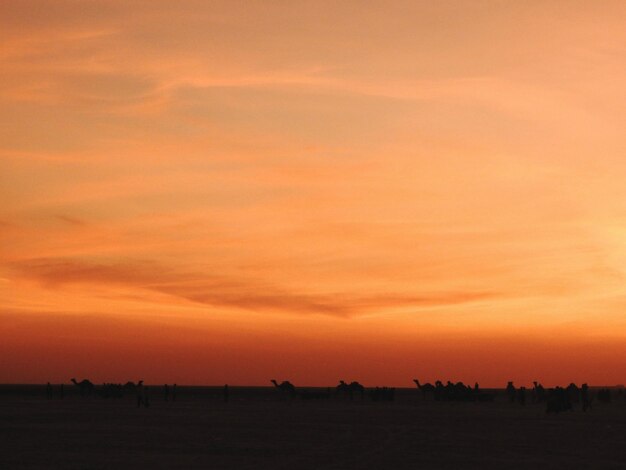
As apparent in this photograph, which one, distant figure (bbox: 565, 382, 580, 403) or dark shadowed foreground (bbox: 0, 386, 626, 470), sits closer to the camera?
dark shadowed foreground (bbox: 0, 386, 626, 470)

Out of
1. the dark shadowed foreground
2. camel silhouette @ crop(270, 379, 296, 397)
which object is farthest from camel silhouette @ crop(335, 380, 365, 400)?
the dark shadowed foreground

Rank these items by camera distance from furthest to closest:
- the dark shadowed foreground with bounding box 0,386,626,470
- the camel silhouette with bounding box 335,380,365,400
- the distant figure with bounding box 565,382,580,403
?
the camel silhouette with bounding box 335,380,365,400 → the distant figure with bounding box 565,382,580,403 → the dark shadowed foreground with bounding box 0,386,626,470

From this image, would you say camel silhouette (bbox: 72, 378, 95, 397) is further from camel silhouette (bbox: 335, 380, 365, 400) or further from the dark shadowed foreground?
the dark shadowed foreground

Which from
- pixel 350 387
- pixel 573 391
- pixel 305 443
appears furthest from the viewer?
pixel 350 387

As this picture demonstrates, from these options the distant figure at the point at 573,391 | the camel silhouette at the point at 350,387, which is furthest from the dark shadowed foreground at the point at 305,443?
the camel silhouette at the point at 350,387

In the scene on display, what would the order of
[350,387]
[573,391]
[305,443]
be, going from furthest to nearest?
[350,387] < [573,391] < [305,443]

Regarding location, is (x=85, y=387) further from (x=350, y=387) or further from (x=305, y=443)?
(x=305, y=443)

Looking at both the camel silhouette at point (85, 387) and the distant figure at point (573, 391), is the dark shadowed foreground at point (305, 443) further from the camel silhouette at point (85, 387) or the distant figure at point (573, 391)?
the camel silhouette at point (85, 387)

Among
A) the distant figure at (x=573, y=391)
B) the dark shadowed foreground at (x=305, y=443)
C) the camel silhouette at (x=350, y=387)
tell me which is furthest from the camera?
the camel silhouette at (x=350, y=387)

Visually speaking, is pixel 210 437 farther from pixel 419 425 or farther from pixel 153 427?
pixel 419 425

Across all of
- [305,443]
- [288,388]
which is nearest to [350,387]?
[288,388]

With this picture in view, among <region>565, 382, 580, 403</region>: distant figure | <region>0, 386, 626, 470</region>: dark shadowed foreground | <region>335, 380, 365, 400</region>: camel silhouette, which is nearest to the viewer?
<region>0, 386, 626, 470</region>: dark shadowed foreground

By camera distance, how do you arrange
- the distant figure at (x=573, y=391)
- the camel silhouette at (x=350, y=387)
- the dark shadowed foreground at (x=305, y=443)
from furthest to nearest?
the camel silhouette at (x=350, y=387), the distant figure at (x=573, y=391), the dark shadowed foreground at (x=305, y=443)

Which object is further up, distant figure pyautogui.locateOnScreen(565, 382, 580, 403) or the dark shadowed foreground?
distant figure pyautogui.locateOnScreen(565, 382, 580, 403)
